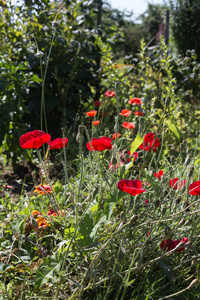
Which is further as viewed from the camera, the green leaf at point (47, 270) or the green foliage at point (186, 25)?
the green foliage at point (186, 25)

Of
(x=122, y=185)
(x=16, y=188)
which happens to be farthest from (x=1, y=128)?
(x=122, y=185)

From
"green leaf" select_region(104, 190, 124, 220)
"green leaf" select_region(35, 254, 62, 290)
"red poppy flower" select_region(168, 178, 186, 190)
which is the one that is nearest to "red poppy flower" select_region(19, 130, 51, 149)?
"green leaf" select_region(104, 190, 124, 220)

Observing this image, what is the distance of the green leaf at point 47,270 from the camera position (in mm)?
1112

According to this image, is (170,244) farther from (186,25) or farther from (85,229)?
(186,25)

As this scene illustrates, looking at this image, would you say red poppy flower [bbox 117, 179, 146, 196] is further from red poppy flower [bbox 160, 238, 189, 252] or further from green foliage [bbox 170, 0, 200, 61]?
green foliage [bbox 170, 0, 200, 61]

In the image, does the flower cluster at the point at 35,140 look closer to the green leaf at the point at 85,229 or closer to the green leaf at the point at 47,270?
the green leaf at the point at 85,229

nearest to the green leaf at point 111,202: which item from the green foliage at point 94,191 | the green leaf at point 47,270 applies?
the green foliage at point 94,191

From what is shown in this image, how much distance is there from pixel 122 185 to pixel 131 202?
12.7 inches

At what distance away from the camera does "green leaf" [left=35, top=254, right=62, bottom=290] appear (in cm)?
111

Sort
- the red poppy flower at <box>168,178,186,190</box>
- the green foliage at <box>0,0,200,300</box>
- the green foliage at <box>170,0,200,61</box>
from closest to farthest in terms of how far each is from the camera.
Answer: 1. the green foliage at <box>0,0,200,300</box>
2. the red poppy flower at <box>168,178,186,190</box>
3. the green foliage at <box>170,0,200,61</box>

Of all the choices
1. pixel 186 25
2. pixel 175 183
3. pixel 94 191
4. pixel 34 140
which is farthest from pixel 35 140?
pixel 186 25

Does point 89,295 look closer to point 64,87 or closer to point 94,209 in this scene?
point 94,209

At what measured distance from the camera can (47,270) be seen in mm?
1128

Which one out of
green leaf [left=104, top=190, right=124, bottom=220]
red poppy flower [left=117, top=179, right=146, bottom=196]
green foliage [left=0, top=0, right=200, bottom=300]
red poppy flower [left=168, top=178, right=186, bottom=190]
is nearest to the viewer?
red poppy flower [left=117, top=179, right=146, bottom=196]
